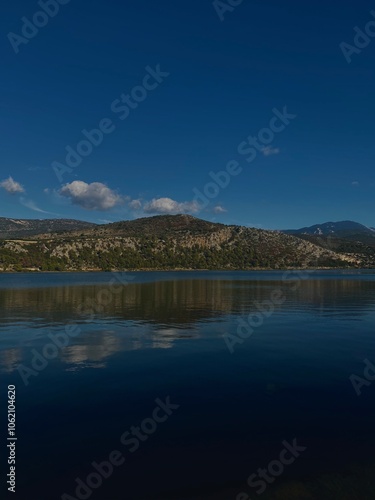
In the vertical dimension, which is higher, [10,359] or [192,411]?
[10,359]

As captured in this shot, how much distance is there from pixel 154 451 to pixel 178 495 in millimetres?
3777

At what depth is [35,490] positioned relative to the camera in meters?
15.6

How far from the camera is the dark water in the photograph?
16.4m

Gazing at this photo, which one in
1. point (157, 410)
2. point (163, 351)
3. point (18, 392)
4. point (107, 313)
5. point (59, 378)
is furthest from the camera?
point (107, 313)

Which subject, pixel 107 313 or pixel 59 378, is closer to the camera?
pixel 59 378

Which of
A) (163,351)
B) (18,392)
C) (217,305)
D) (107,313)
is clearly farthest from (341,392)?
(217,305)

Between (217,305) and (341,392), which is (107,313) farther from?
(341,392)

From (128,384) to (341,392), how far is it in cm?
1477

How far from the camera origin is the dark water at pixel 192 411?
1638 centimetres

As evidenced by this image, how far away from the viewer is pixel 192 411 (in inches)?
920

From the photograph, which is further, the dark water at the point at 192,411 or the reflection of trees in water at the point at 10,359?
the reflection of trees in water at the point at 10,359

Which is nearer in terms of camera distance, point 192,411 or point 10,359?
point 192,411

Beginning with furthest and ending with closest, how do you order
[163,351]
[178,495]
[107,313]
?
1. [107,313]
2. [163,351]
3. [178,495]

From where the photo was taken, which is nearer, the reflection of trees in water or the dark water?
the dark water
